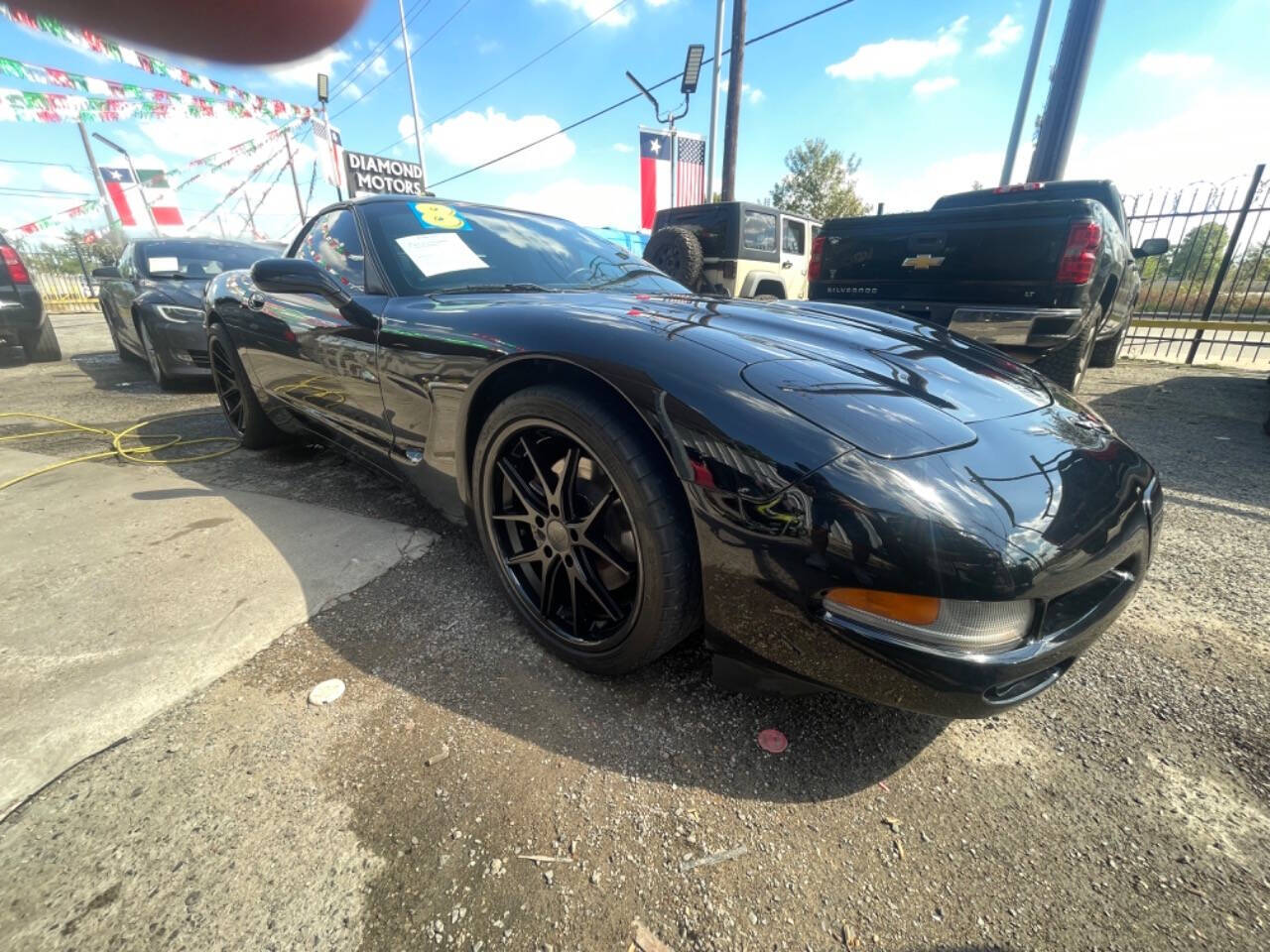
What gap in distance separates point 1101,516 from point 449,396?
1705mm

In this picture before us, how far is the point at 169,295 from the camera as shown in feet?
15.6

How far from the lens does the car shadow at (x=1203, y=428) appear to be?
286 centimetres

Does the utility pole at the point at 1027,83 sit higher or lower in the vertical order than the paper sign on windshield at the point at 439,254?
higher

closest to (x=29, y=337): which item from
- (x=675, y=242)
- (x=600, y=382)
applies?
(x=675, y=242)

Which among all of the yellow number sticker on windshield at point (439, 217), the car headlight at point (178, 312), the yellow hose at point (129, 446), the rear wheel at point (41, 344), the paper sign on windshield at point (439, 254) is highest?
the yellow number sticker on windshield at point (439, 217)

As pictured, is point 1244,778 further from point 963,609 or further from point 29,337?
point 29,337

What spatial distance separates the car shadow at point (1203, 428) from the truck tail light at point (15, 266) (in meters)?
10.6

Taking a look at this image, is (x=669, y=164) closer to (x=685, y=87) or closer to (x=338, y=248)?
(x=685, y=87)

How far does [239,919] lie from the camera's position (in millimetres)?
948

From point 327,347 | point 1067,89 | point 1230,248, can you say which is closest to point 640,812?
point 327,347

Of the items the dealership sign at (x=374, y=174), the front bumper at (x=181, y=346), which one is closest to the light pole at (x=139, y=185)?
the dealership sign at (x=374, y=174)

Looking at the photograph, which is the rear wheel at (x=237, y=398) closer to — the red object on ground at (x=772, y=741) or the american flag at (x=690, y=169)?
the red object on ground at (x=772, y=741)

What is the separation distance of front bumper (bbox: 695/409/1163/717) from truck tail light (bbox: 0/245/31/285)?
899 centimetres

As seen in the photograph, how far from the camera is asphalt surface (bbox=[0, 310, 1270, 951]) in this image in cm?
95
